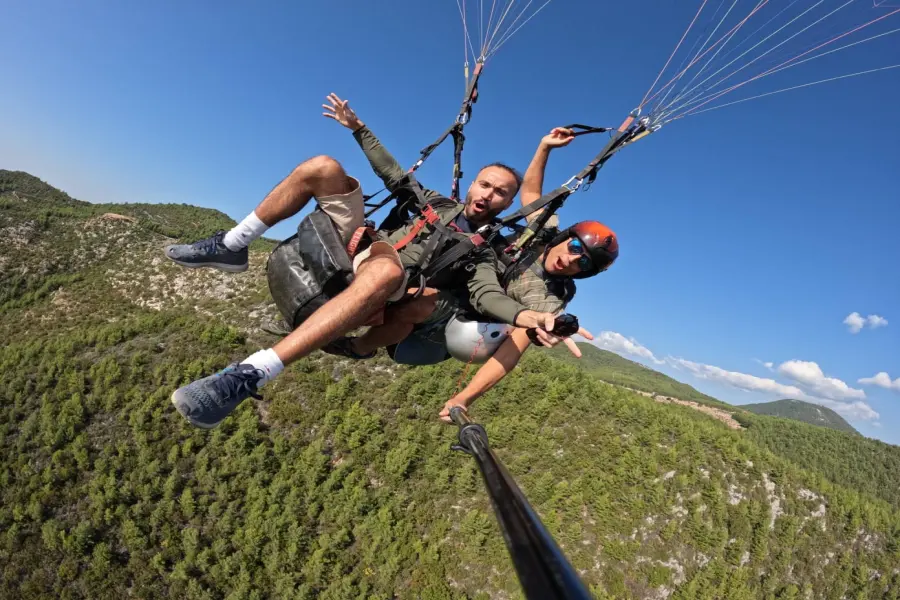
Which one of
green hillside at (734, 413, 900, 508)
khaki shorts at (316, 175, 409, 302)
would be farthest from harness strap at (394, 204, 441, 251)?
green hillside at (734, 413, 900, 508)

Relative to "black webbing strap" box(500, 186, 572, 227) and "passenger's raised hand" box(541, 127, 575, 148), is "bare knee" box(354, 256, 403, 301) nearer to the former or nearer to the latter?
"black webbing strap" box(500, 186, 572, 227)

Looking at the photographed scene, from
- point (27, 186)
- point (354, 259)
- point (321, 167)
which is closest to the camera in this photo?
point (321, 167)

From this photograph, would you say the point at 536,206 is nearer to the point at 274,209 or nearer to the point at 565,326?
the point at 565,326

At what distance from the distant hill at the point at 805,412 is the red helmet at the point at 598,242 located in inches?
8006

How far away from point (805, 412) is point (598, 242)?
235 meters

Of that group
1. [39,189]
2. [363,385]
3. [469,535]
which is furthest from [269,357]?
[39,189]

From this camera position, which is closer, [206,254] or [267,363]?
[267,363]

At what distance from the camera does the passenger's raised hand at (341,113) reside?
3185 mm

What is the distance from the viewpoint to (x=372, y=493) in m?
14.3

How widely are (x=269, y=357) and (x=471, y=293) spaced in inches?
54.5

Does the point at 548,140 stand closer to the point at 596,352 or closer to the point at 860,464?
the point at 860,464

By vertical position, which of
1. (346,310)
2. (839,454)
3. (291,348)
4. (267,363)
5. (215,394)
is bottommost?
(215,394)

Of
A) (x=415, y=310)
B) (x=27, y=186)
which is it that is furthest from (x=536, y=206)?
(x=27, y=186)

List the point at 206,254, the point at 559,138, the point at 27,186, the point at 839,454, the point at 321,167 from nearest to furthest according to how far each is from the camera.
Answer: the point at 321,167 → the point at 206,254 → the point at 559,138 → the point at 839,454 → the point at 27,186
